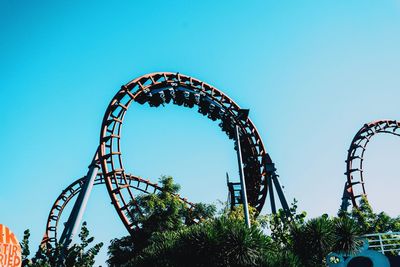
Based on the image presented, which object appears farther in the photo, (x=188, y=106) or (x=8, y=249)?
(x=188, y=106)

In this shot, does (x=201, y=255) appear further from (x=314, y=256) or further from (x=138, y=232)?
(x=138, y=232)

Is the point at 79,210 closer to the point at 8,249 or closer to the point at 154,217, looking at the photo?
the point at 154,217

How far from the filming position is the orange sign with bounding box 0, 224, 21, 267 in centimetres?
837

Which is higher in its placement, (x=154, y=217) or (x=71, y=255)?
(x=154, y=217)

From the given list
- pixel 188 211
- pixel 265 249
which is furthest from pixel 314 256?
pixel 188 211

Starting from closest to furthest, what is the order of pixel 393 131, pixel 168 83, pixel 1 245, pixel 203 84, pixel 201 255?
1. pixel 1 245
2. pixel 201 255
3. pixel 168 83
4. pixel 203 84
5. pixel 393 131

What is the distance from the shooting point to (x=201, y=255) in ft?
32.4

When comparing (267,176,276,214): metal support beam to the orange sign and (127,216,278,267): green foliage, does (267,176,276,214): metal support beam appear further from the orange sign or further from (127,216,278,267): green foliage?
the orange sign

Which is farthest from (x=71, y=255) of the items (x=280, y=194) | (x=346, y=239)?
(x=280, y=194)

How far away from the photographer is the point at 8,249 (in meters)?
8.53

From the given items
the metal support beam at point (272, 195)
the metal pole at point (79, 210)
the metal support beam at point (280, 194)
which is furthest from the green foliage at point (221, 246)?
the metal support beam at point (272, 195)

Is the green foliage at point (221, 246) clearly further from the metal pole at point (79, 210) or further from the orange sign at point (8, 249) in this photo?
the metal pole at point (79, 210)

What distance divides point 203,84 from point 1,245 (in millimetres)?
20432

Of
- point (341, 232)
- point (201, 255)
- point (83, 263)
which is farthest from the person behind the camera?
point (341, 232)
